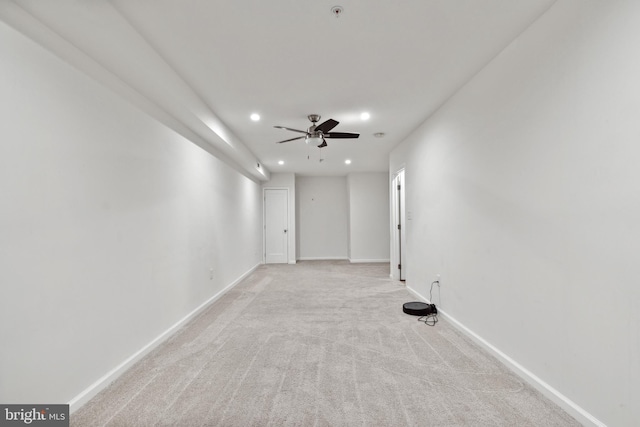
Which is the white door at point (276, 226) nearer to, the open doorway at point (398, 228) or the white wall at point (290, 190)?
the white wall at point (290, 190)

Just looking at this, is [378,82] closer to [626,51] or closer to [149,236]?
[626,51]

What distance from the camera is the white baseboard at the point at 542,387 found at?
1771 millimetres

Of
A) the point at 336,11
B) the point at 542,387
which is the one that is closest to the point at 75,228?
the point at 336,11

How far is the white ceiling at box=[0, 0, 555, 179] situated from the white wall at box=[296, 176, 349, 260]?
5.40 meters

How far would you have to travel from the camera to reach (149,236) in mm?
2932

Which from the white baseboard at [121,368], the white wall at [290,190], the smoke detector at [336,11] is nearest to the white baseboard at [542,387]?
the smoke detector at [336,11]

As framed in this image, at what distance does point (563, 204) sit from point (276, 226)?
7.55 metres

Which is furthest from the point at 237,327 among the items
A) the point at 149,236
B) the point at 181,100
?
the point at 181,100

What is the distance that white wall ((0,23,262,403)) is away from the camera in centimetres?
164

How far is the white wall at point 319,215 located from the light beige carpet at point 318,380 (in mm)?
5521

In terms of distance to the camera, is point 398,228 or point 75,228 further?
point 398,228

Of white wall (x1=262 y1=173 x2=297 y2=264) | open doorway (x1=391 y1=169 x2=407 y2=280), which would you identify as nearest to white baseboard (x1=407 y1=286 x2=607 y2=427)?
open doorway (x1=391 y1=169 x2=407 y2=280)

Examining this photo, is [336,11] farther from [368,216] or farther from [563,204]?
[368,216]

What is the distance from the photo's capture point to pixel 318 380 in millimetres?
2316
